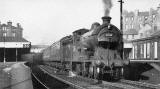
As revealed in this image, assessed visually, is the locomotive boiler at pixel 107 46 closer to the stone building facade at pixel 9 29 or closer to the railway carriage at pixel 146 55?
the railway carriage at pixel 146 55

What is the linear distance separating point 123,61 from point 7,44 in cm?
5922

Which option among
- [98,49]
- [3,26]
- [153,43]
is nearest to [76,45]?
[98,49]

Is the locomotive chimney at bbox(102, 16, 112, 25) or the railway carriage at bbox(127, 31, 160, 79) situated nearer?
the locomotive chimney at bbox(102, 16, 112, 25)

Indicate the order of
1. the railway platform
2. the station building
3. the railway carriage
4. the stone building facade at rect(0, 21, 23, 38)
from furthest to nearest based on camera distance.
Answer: the stone building facade at rect(0, 21, 23, 38) < the station building < the railway carriage < the railway platform

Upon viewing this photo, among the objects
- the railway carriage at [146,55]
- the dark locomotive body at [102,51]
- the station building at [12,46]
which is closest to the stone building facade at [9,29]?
the station building at [12,46]

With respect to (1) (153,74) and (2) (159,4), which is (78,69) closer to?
(1) (153,74)

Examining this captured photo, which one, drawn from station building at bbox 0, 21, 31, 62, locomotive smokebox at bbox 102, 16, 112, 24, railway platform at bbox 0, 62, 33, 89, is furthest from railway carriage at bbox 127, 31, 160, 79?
station building at bbox 0, 21, 31, 62

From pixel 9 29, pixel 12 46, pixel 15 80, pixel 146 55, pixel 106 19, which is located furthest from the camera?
pixel 9 29

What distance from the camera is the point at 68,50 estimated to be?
28.9 metres

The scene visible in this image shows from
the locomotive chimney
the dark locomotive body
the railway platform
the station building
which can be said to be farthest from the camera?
the station building

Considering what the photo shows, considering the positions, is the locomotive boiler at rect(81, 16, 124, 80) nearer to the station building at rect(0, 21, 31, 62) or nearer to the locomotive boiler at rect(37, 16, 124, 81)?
the locomotive boiler at rect(37, 16, 124, 81)

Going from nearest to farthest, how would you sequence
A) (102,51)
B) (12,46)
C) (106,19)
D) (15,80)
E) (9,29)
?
(102,51)
(106,19)
(15,80)
(12,46)
(9,29)

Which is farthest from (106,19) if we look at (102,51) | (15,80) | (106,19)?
(15,80)

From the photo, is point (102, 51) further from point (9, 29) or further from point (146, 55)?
point (9, 29)
